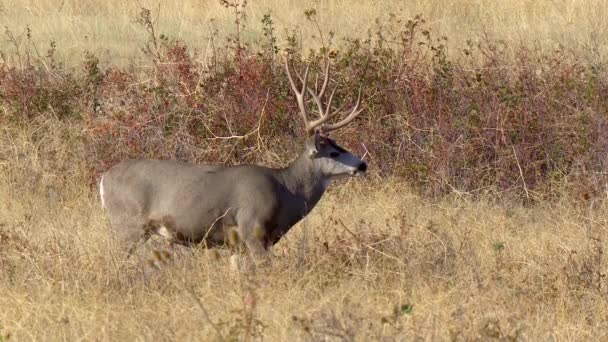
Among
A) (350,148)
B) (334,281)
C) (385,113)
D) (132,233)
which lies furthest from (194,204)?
(385,113)

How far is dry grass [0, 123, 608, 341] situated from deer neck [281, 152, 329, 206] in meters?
0.28

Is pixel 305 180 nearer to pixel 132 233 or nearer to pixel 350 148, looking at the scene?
pixel 132 233

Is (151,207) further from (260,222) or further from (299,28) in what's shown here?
(299,28)

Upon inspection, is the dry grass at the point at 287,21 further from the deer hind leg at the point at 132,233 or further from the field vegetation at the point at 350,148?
the deer hind leg at the point at 132,233

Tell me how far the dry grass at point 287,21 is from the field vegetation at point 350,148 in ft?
0.14

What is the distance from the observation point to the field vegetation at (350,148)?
6.95 metres

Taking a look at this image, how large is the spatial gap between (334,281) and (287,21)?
25.8ft

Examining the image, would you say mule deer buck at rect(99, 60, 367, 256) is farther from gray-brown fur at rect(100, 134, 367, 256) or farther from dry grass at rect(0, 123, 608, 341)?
dry grass at rect(0, 123, 608, 341)

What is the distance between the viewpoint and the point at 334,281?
784 cm

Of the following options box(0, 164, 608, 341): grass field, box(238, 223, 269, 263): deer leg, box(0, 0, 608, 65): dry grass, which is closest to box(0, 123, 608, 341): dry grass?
box(0, 164, 608, 341): grass field

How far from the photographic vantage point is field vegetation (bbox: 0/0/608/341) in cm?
695

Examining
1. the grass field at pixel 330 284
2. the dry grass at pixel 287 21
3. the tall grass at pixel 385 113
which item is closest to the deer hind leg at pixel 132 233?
the grass field at pixel 330 284

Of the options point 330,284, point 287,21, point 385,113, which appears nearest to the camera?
point 330,284

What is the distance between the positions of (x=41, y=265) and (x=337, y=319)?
2295 mm
